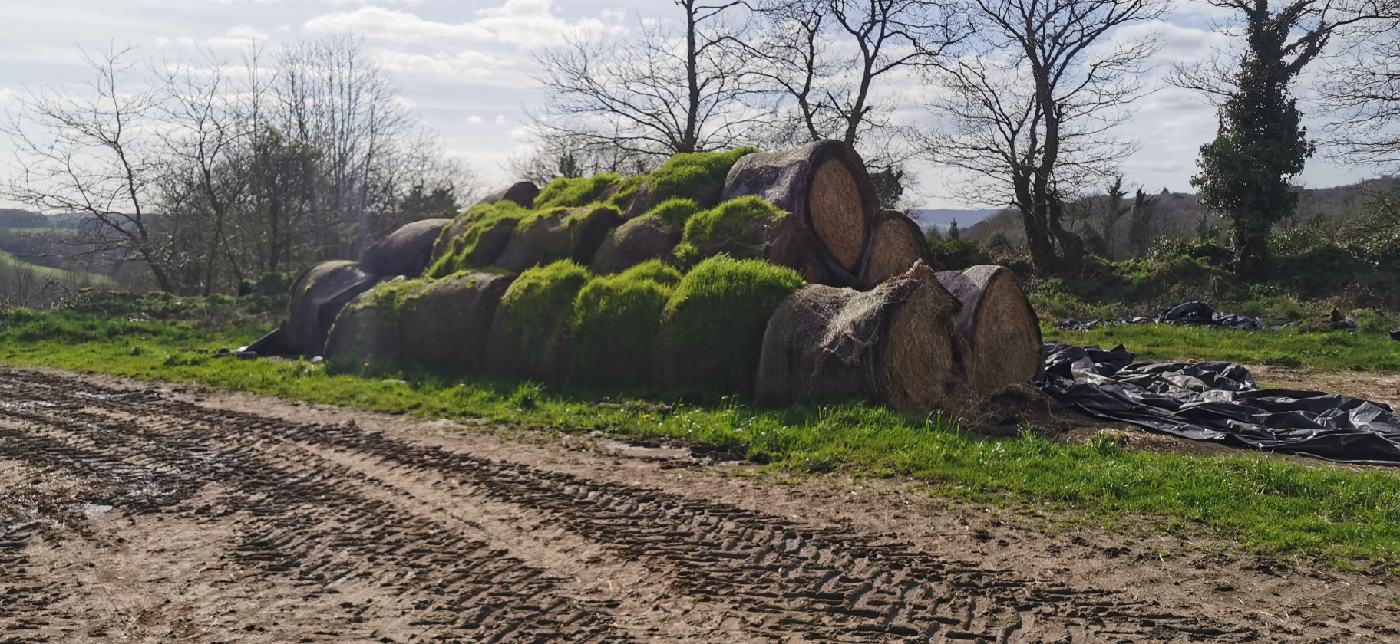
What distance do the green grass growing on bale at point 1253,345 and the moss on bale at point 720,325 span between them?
6.90 meters

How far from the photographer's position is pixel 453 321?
472 inches

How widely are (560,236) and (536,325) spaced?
75.8 inches

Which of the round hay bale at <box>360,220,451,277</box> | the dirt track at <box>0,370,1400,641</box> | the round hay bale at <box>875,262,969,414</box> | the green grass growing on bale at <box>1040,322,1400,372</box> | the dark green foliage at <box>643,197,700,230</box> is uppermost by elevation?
the dark green foliage at <box>643,197,700,230</box>

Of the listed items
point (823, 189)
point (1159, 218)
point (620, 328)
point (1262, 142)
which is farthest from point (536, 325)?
point (1159, 218)

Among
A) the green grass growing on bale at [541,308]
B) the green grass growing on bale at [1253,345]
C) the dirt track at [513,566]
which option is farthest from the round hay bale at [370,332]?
the green grass growing on bale at [1253,345]

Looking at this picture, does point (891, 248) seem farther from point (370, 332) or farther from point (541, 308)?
point (370, 332)

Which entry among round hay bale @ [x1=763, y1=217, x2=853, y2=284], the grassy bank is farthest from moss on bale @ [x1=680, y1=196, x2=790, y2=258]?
the grassy bank

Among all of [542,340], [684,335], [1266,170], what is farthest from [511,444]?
[1266,170]

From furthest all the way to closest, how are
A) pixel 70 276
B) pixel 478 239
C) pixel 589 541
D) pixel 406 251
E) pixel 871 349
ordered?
pixel 70 276 < pixel 406 251 < pixel 478 239 < pixel 871 349 < pixel 589 541

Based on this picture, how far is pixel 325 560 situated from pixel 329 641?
1.13 metres

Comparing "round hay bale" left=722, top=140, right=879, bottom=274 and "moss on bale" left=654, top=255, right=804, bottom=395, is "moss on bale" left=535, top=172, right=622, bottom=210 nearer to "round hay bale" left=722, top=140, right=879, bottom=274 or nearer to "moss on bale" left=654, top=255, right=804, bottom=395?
"round hay bale" left=722, top=140, right=879, bottom=274

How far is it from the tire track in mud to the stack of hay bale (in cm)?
286

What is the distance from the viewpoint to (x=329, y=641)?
4.08 meters

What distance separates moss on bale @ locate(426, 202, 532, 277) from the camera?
13.5 metres
